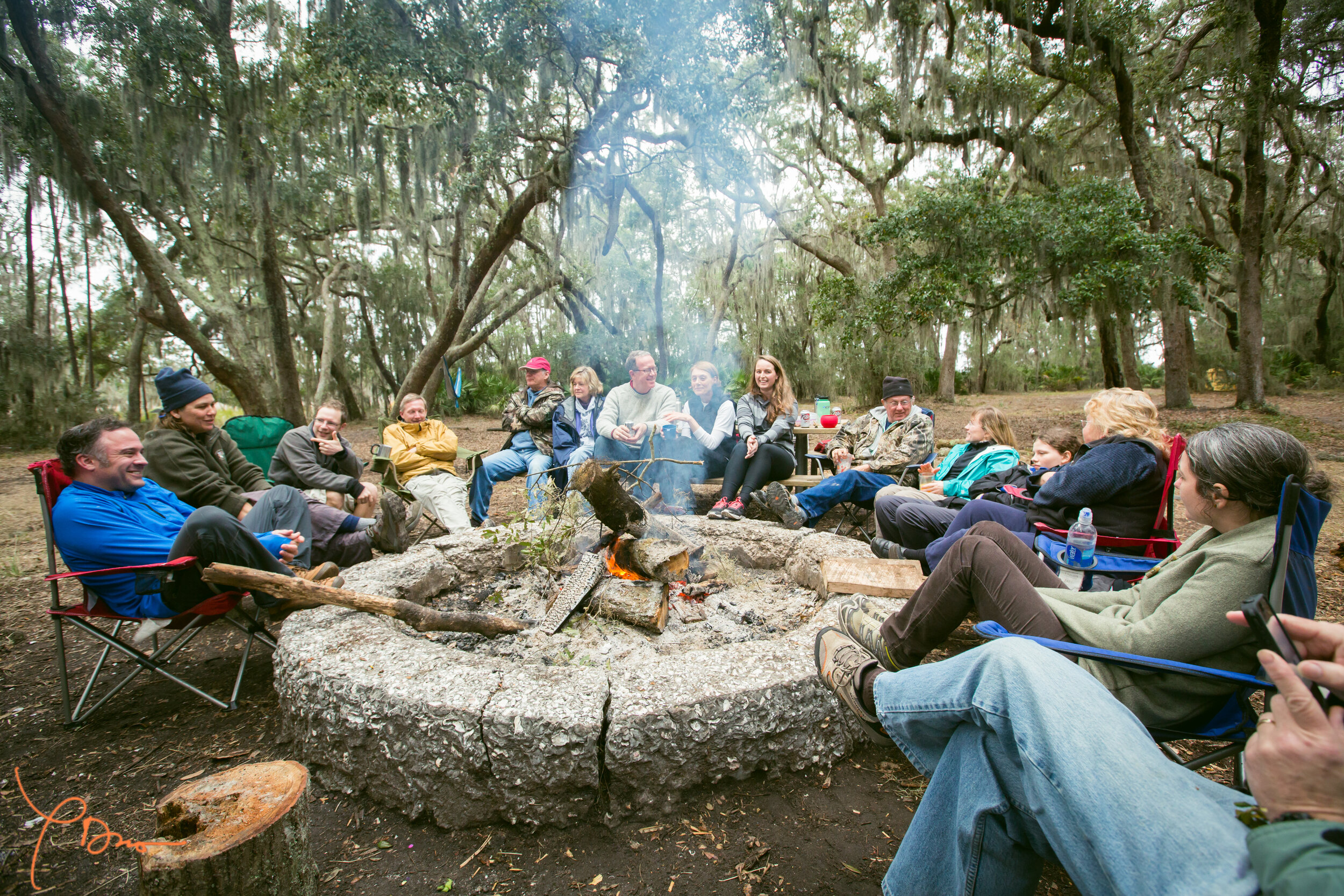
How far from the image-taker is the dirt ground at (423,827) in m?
1.51

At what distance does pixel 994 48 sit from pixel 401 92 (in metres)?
8.40

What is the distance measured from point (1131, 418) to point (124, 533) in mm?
3972

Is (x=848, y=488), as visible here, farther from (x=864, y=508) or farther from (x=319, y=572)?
(x=319, y=572)

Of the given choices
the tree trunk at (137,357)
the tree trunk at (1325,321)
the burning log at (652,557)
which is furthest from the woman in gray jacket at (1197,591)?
the tree trunk at (1325,321)

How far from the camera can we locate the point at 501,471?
4500 millimetres

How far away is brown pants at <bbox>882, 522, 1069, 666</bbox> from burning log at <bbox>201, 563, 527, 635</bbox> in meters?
1.60

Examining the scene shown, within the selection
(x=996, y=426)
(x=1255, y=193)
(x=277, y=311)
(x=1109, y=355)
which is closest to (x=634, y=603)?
(x=996, y=426)

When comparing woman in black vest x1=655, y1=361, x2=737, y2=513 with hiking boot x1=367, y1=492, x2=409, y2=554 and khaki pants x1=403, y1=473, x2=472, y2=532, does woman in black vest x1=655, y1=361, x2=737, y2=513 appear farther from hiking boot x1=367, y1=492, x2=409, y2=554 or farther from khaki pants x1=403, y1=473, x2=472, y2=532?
hiking boot x1=367, y1=492, x2=409, y2=554

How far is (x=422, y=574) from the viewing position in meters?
2.75

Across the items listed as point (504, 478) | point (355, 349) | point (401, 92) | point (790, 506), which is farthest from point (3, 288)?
point (790, 506)

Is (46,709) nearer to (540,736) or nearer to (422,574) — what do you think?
(422,574)

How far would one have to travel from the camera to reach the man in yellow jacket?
4.21m

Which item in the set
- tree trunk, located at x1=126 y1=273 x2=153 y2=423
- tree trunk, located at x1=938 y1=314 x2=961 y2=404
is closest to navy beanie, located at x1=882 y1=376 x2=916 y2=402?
tree trunk, located at x1=938 y1=314 x2=961 y2=404

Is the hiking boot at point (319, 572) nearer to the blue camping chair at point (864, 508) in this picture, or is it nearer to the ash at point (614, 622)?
the ash at point (614, 622)
